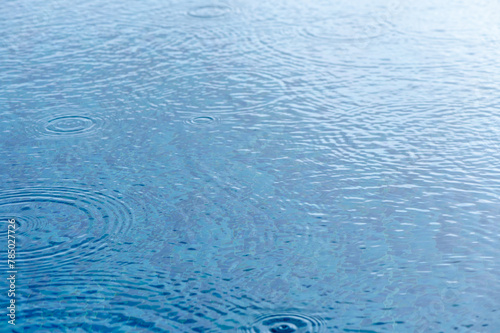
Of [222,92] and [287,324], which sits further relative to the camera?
[222,92]

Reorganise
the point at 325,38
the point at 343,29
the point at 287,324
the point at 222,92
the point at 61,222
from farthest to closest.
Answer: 1. the point at 343,29
2. the point at 325,38
3. the point at 222,92
4. the point at 61,222
5. the point at 287,324

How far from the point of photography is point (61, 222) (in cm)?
352

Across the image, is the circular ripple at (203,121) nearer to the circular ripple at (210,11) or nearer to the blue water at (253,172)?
the blue water at (253,172)

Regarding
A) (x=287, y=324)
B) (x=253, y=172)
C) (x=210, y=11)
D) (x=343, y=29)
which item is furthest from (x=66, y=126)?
(x=343, y=29)

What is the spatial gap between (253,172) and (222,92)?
1236mm

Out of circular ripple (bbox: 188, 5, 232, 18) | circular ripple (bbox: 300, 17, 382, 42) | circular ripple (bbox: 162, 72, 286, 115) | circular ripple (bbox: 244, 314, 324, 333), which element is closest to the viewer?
circular ripple (bbox: 244, 314, 324, 333)

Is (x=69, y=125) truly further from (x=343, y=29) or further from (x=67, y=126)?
(x=343, y=29)

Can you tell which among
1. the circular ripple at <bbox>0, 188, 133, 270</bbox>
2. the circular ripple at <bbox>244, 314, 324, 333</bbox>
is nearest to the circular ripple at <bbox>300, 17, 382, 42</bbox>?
the circular ripple at <bbox>0, 188, 133, 270</bbox>

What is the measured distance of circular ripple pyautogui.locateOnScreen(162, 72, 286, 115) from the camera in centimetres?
481

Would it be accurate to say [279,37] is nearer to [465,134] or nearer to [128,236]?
[465,134]

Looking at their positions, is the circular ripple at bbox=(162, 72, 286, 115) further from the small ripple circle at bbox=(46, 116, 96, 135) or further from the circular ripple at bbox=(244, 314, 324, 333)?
the circular ripple at bbox=(244, 314, 324, 333)

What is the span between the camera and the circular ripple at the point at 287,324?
9.00ft

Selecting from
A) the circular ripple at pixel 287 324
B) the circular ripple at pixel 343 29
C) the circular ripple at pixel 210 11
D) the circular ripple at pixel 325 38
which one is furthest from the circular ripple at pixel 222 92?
the circular ripple at pixel 287 324

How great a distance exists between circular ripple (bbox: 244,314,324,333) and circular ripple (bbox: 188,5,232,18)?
4541mm
